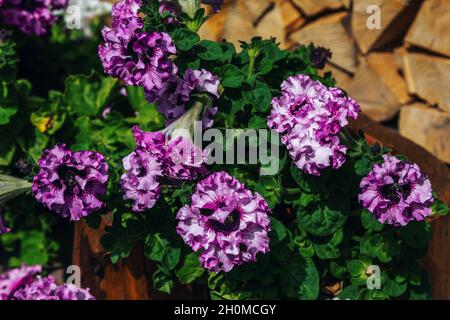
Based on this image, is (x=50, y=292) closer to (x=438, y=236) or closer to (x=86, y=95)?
(x=86, y=95)

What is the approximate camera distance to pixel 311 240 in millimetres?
1942

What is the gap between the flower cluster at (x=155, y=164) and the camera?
166 cm

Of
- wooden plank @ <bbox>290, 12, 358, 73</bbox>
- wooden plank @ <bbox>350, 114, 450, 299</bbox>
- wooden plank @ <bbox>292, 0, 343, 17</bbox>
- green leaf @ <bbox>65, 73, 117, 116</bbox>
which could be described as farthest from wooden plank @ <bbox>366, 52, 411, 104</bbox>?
green leaf @ <bbox>65, 73, 117, 116</bbox>

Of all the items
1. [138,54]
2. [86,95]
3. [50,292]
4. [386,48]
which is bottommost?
[50,292]

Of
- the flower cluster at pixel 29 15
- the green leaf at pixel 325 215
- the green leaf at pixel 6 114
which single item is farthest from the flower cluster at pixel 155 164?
the flower cluster at pixel 29 15

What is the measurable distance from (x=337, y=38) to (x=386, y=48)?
20 centimetres

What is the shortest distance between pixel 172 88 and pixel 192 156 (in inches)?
8.4

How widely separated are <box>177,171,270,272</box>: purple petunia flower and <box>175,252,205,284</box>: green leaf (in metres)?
0.26

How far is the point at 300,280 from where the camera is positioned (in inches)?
74.2

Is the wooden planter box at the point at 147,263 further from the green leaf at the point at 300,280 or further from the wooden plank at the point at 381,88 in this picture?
the wooden plank at the point at 381,88

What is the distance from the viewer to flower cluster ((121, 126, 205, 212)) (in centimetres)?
166

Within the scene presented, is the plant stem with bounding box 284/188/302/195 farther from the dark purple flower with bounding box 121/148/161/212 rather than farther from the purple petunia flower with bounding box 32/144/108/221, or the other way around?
the purple petunia flower with bounding box 32/144/108/221

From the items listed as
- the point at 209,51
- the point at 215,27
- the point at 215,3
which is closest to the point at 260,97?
the point at 209,51
